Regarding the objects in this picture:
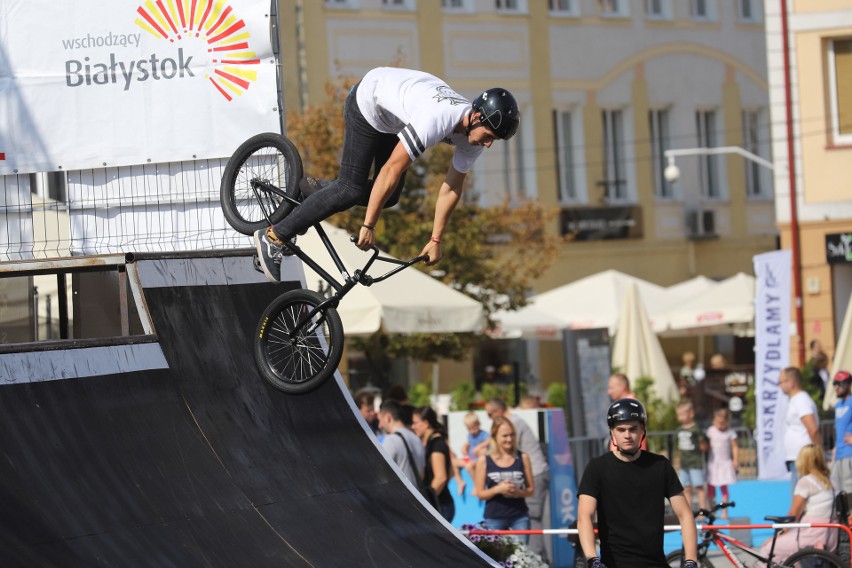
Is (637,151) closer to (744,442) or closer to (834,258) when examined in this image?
(834,258)

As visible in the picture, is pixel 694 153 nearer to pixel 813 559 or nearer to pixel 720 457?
pixel 720 457

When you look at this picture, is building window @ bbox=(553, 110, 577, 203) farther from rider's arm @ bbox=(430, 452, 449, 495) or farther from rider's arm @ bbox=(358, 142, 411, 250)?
rider's arm @ bbox=(358, 142, 411, 250)

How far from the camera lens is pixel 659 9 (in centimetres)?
3719

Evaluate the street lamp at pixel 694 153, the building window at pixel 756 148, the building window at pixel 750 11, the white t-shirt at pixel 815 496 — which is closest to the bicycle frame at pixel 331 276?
the white t-shirt at pixel 815 496

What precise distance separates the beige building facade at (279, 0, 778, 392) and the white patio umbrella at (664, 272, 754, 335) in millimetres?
5861

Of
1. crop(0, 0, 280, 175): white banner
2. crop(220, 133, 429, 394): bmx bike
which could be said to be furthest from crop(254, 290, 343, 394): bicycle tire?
crop(0, 0, 280, 175): white banner

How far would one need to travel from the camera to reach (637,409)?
24.4ft

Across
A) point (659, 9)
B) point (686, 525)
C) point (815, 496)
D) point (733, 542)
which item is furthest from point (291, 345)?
point (659, 9)

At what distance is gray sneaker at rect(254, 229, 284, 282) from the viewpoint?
30.0 feet

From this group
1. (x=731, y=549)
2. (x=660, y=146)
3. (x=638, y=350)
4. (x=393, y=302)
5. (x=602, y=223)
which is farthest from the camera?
(x=660, y=146)

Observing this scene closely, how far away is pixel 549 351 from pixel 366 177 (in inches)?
1001

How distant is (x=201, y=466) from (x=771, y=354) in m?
9.84

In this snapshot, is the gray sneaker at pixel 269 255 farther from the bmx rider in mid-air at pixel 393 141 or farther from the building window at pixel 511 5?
the building window at pixel 511 5

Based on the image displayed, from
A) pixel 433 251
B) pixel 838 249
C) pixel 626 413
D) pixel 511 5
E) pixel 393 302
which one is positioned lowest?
pixel 626 413
